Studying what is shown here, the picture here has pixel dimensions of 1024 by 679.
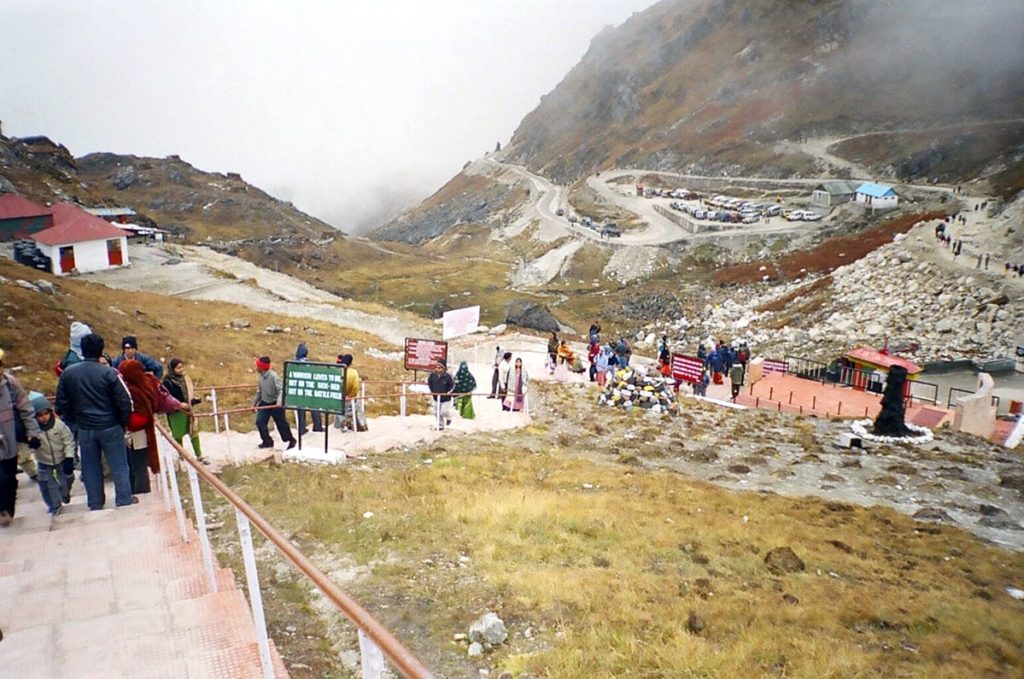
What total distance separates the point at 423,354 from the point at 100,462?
44.3 feet

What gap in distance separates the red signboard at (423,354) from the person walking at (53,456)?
12648mm

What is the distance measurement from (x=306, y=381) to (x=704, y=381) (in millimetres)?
19451

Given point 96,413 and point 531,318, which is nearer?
point 96,413

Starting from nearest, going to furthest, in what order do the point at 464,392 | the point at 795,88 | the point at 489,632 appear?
1. the point at 489,632
2. the point at 464,392
3. the point at 795,88

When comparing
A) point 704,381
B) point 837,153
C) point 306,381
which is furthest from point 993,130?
point 306,381

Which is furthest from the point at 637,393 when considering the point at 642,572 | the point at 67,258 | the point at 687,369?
the point at 67,258

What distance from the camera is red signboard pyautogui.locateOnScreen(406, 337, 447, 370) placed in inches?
842

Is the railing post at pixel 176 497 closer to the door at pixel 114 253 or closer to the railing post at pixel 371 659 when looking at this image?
the railing post at pixel 371 659

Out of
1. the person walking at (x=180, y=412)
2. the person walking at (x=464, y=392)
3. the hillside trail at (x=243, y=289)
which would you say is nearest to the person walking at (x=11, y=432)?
the person walking at (x=180, y=412)

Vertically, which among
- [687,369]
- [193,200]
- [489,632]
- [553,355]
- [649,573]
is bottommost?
[687,369]

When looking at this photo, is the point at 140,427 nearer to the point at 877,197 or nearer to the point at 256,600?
the point at 256,600

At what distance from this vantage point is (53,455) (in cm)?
860

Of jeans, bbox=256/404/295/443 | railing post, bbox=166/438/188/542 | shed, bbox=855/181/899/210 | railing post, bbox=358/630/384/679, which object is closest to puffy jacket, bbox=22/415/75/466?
railing post, bbox=166/438/188/542

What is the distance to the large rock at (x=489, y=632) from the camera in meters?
7.09
